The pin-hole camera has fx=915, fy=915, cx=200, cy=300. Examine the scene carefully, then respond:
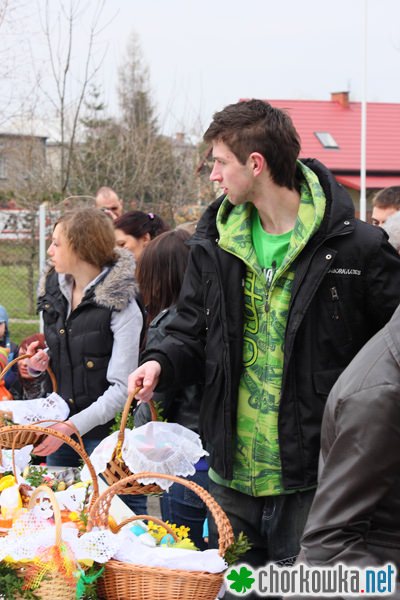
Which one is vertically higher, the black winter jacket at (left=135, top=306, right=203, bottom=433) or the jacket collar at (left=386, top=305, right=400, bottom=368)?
the jacket collar at (left=386, top=305, right=400, bottom=368)

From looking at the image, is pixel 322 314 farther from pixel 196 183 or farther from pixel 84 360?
pixel 196 183

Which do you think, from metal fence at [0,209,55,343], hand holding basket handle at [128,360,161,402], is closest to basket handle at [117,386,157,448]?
hand holding basket handle at [128,360,161,402]

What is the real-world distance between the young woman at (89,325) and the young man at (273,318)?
122 centimetres

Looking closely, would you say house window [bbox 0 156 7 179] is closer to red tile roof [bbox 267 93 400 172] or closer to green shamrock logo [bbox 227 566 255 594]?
green shamrock logo [bbox 227 566 255 594]

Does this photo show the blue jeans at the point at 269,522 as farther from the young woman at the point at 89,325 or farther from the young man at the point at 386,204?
the young man at the point at 386,204

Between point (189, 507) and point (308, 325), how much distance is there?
49.4 inches

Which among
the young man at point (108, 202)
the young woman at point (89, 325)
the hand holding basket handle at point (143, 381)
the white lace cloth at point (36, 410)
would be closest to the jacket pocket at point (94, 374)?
the young woman at point (89, 325)

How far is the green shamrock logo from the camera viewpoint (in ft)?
8.24

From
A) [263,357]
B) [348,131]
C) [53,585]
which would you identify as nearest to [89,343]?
[263,357]

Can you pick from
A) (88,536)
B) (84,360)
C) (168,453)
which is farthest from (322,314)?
(84,360)

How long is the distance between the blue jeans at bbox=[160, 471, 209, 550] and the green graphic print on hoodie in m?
0.72

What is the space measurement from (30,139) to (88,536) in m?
11.1

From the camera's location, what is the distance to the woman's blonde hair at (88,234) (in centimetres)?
452

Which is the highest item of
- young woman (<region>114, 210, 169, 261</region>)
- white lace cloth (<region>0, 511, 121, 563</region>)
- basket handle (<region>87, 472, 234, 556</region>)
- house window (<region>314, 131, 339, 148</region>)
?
house window (<region>314, 131, 339, 148</region>)
